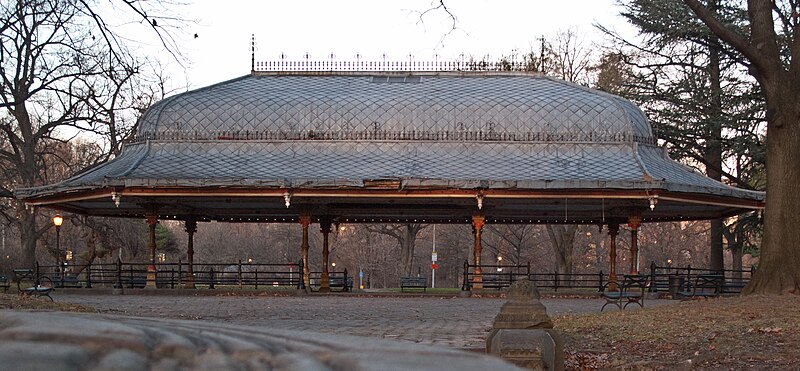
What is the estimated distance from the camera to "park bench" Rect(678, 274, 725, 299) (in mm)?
24300

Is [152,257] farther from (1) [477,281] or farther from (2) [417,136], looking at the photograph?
(1) [477,281]

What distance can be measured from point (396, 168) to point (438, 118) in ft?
8.14

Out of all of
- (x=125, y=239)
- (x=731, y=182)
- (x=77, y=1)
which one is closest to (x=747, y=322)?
(x=77, y=1)

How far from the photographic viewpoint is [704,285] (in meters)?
25.5

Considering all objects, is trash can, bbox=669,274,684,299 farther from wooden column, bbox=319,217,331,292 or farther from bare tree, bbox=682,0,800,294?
bare tree, bbox=682,0,800,294

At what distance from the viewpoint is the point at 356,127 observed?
28.0 m

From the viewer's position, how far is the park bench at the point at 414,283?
1401 inches

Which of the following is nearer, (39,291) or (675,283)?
(39,291)

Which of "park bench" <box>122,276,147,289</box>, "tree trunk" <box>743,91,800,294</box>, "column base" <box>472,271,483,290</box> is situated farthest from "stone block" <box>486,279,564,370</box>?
"park bench" <box>122,276,147,289</box>

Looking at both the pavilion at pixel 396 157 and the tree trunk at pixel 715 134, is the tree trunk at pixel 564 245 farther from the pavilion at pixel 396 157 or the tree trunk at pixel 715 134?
the pavilion at pixel 396 157

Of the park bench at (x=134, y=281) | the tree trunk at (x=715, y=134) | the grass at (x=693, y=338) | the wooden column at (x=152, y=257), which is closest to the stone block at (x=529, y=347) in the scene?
the grass at (x=693, y=338)

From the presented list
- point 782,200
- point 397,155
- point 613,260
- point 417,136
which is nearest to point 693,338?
point 782,200

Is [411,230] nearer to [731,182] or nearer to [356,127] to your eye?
[731,182]

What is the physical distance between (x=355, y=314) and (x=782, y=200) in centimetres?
764
